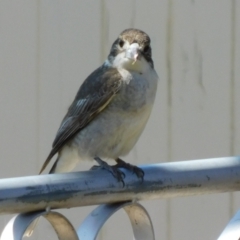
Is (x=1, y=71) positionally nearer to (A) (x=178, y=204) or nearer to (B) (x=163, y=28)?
(B) (x=163, y=28)

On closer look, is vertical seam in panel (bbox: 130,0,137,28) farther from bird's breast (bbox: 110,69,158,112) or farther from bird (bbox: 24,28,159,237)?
bird's breast (bbox: 110,69,158,112)

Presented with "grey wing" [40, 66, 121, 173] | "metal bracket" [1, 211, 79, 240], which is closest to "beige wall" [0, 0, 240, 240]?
"grey wing" [40, 66, 121, 173]

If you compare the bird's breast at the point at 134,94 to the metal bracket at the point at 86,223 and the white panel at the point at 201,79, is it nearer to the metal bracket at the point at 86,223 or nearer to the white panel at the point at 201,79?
the white panel at the point at 201,79

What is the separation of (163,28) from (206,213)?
730 mm

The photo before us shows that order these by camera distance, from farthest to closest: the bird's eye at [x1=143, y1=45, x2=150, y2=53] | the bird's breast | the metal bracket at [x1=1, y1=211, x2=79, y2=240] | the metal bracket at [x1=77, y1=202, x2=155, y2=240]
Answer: the bird's eye at [x1=143, y1=45, x2=150, y2=53] → the bird's breast → the metal bracket at [x1=77, y1=202, x2=155, y2=240] → the metal bracket at [x1=1, y1=211, x2=79, y2=240]

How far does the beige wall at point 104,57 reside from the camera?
9.24ft

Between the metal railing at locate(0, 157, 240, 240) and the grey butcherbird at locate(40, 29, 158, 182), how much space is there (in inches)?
32.1

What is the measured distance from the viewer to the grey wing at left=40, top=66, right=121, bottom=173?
2.25 m

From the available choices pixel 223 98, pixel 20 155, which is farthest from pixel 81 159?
pixel 223 98

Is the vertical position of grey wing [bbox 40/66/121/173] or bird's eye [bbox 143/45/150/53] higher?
bird's eye [bbox 143/45/150/53]

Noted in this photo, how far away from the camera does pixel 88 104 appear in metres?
2.33

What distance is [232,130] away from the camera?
2.89 meters

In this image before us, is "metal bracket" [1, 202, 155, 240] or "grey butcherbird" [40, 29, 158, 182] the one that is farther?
"grey butcherbird" [40, 29, 158, 182]

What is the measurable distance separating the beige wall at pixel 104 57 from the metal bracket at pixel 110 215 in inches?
58.8
